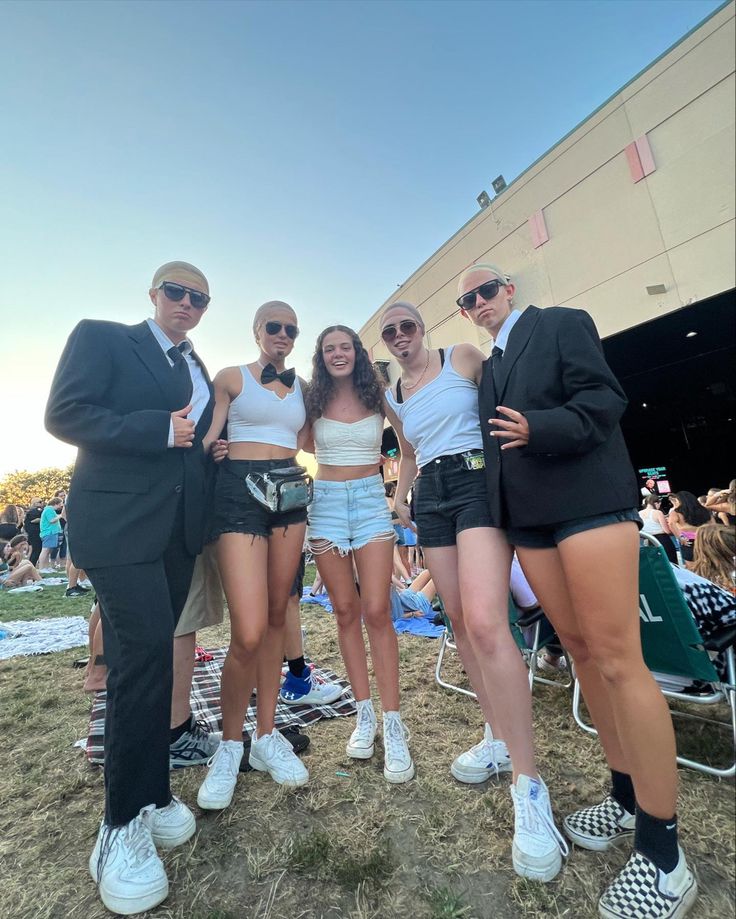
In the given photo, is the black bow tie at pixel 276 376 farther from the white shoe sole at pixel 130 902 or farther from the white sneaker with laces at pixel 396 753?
the white shoe sole at pixel 130 902

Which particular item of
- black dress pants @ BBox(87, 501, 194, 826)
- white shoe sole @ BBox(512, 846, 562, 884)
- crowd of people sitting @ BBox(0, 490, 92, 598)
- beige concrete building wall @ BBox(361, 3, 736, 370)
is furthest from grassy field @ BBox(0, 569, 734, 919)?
crowd of people sitting @ BBox(0, 490, 92, 598)

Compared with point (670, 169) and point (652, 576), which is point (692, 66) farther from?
point (652, 576)

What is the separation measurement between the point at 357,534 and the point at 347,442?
1.70 ft

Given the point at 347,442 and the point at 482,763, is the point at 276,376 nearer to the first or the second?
Result: the point at 347,442

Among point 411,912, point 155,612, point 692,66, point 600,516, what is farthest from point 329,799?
point 692,66

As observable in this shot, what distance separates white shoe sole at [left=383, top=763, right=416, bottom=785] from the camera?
2.00 m

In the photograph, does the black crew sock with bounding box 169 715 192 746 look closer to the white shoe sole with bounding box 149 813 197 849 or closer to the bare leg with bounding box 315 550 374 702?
the white shoe sole with bounding box 149 813 197 849

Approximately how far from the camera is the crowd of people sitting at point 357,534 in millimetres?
1391

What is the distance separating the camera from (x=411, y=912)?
1.34 meters

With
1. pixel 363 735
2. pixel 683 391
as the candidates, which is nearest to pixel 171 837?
pixel 363 735

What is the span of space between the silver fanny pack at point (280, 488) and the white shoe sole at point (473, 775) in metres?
1.44

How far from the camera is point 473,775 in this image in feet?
6.49

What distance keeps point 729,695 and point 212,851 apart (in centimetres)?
235

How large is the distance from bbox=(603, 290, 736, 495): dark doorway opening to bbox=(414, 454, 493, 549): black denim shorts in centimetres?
118
